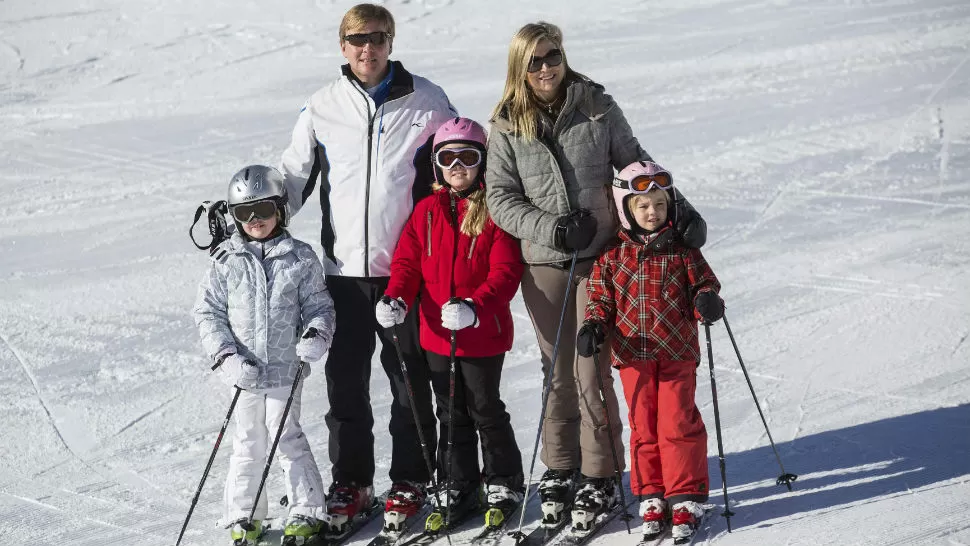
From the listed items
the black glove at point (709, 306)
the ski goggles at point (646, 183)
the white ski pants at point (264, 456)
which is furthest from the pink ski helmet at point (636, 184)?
the white ski pants at point (264, 456)

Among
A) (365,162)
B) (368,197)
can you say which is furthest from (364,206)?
(365,162)

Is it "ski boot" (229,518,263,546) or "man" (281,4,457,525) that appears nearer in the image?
"ski boot" (229,518,263,546)

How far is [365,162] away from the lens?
13.9 feet

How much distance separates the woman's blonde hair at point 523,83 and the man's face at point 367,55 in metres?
0.51

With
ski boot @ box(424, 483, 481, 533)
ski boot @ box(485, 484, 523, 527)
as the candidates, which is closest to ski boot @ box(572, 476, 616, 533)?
ski boot @ box(485, 484, 523, 527)

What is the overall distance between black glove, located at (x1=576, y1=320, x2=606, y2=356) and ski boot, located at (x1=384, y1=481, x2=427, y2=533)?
3.13 ft

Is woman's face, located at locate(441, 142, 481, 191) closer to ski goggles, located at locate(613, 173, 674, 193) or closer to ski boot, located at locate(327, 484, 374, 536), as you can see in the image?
ski goggles, located at locate(613, 173, 674, 193)

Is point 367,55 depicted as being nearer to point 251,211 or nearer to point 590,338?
point 251,211

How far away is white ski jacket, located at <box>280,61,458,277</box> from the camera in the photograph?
4219mm

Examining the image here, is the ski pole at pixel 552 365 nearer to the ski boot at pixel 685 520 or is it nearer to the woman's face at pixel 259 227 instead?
the ski boot at pixel 685 520

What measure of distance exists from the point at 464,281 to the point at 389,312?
1.06ft

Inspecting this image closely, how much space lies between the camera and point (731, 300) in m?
6.82

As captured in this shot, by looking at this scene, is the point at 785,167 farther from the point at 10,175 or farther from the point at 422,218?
the point at 10,175

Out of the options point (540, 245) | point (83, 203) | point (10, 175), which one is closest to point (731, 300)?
point (540, 245)
